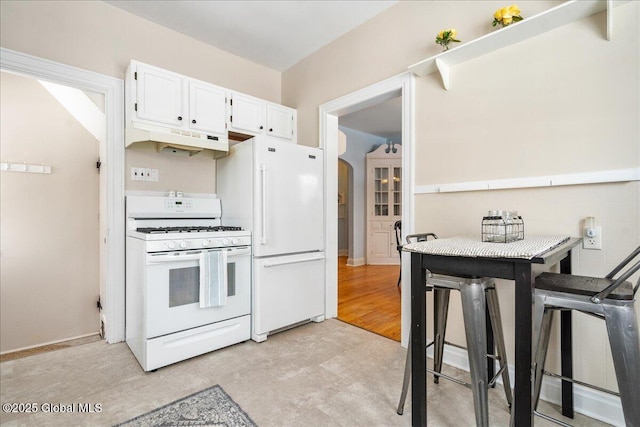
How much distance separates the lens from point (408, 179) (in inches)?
91.8

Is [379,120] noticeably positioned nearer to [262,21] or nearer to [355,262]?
[355,262]

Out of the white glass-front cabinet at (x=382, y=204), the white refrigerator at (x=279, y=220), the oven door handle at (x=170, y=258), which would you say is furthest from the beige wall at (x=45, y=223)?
the white glass-front cabinet at (x=382, y=204)

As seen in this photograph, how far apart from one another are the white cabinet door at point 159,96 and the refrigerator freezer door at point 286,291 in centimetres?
140

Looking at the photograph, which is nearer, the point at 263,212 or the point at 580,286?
the point at 580,286

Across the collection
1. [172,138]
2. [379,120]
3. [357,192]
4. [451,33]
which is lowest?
[357,192]

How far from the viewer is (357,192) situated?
255 inches

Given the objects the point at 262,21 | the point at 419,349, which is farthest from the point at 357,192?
the point at 419,349

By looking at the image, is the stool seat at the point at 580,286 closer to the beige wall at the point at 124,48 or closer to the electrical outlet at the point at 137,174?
the beige wall at the point at 124,48

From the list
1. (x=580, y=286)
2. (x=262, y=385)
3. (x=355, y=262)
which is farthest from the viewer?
(x=355, y=262)

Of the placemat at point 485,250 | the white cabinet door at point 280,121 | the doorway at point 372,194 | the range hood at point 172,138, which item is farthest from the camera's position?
the doorway at point 372,194

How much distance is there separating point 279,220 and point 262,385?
1.27m

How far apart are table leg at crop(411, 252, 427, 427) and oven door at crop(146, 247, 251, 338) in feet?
4.79

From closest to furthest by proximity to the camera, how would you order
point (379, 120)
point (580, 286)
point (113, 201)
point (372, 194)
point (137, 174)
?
point (580, 286) < point (113, 201) < point (137, 174) < point (379, 120) < point (372, 194)

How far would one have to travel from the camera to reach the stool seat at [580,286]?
3.67ft
